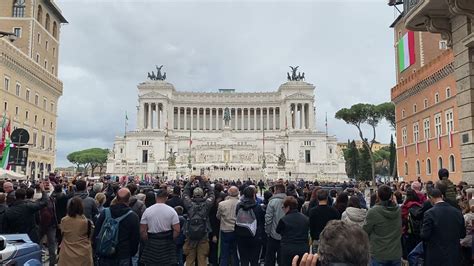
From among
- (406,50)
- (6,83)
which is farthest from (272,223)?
(406,50)

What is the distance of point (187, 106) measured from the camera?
99.8 meters

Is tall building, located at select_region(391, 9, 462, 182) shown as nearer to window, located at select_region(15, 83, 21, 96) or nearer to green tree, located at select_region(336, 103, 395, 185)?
green tree, located at select_region(336, 103, 395, 185)

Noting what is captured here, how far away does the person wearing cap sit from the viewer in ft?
23.9

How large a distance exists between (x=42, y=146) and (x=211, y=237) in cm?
4871

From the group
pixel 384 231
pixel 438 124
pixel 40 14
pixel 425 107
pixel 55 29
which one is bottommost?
pixel 384 231

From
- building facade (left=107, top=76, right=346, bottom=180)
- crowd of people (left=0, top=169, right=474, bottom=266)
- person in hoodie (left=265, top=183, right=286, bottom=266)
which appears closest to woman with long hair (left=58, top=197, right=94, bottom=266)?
crowd of people (left=0, top=169, right=474, bottom=266)

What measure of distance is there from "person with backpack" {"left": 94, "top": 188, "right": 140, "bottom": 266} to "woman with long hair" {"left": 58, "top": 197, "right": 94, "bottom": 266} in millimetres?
307

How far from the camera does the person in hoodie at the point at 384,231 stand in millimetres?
6668

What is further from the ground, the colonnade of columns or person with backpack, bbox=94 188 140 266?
the colonnade of columns

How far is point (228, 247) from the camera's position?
30.3ft

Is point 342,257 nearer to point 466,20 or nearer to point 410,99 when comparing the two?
point 466,20

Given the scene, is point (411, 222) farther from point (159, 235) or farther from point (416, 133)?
point (416, 133)

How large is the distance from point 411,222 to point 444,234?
59.6 inches

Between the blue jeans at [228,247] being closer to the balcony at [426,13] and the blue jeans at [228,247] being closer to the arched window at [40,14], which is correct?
the balcony at [426,13]
